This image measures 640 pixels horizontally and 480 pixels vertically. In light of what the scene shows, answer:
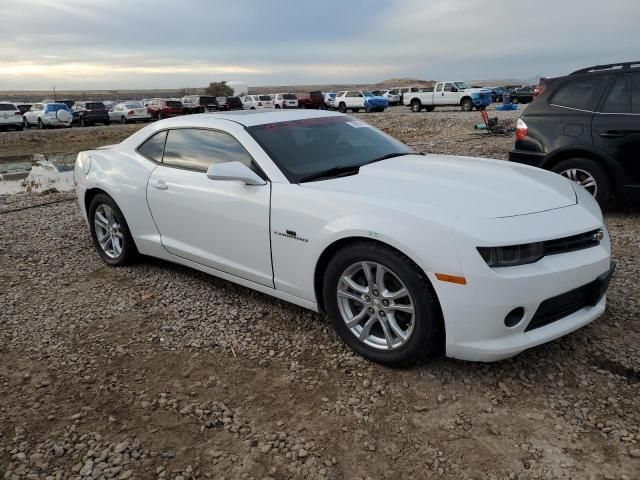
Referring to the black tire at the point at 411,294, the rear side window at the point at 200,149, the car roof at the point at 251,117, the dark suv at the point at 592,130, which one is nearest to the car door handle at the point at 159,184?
the rear side window at the point at 200,149

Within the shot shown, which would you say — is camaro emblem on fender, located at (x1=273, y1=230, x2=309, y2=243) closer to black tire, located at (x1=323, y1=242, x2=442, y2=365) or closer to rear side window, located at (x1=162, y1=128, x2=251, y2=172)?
black tire, located at (x1=323, y1=242, x2=442, y2=365)

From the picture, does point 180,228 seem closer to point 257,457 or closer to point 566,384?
point 257,457

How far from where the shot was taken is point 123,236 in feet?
15.6

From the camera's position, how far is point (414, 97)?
3297 cm

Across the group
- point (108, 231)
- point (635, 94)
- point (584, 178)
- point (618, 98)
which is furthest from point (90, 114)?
point (635, 94)

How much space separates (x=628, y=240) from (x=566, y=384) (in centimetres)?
300

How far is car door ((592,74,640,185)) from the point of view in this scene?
17.9 feet

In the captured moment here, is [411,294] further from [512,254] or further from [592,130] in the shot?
[592,130]

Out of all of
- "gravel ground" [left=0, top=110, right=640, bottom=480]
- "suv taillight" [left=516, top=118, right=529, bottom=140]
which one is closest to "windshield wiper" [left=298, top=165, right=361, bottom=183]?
"gravel ground" [left=0, top=110, right=640, bottom=480]

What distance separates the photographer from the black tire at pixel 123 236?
474 cm

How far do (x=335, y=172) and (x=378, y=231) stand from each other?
0.85 metres

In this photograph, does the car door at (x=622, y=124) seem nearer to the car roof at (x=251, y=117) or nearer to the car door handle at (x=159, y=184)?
the car roof at (x=251, y=117)

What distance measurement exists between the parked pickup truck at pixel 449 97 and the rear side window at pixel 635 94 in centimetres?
2566

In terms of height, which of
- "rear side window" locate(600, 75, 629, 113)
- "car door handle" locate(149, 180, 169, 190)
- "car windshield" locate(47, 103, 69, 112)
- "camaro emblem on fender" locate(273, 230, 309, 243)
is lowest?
"car windshield" locate(47, 103, 69, 112)
